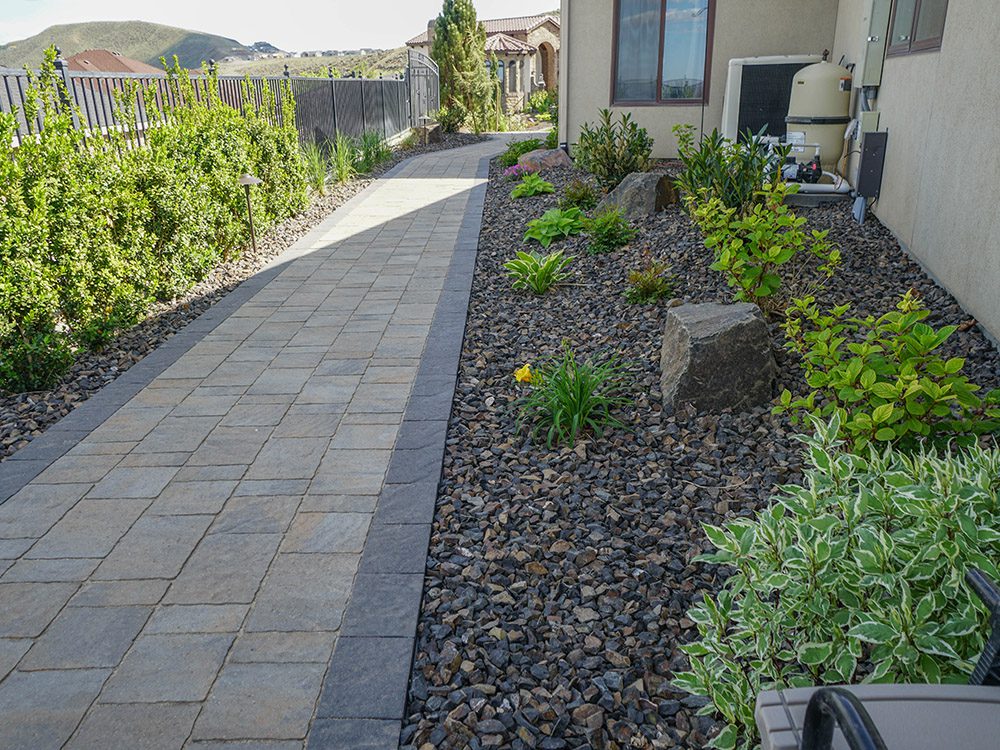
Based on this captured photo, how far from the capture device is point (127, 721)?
213 cm

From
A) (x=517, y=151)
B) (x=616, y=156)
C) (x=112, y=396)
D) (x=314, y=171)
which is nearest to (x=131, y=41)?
(x=517, y=151)

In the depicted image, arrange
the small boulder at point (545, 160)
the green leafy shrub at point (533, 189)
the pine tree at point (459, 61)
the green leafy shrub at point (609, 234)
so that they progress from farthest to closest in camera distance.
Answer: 1. the pine tree at point (459, 61)
2. the small boulder at point (545, 160)
3. the green leafy shrub at point (533, 189)
4. the green leafy shrub at point (609, 234)

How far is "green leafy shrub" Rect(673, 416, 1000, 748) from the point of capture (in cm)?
165

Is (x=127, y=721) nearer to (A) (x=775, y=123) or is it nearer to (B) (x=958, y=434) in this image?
(B) (x=958, y=434)

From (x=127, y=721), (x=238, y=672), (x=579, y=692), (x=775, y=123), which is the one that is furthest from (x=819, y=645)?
(x=775, y=123)

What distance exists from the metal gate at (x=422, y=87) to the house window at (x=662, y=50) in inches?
433

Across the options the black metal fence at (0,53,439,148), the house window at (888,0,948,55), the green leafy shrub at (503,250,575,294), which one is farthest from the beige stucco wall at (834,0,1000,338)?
the black metal fence at (0,53,439,148)

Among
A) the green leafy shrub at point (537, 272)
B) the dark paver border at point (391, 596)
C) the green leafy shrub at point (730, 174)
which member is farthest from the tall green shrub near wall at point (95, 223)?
the green leafy shrub at point (730, 174)

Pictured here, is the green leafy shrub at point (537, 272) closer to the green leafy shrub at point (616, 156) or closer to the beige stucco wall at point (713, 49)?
the green leafy shrub at point (616, 156)

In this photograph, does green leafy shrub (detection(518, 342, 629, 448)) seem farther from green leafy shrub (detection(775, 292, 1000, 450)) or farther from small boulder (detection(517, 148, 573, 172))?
small boulder (detection(517, 148, 573, 172))

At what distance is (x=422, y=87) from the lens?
22.0 meters

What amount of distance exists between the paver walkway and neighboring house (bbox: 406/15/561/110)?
3140 cm

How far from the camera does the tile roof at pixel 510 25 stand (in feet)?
130

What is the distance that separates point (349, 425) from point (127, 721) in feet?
6.40
